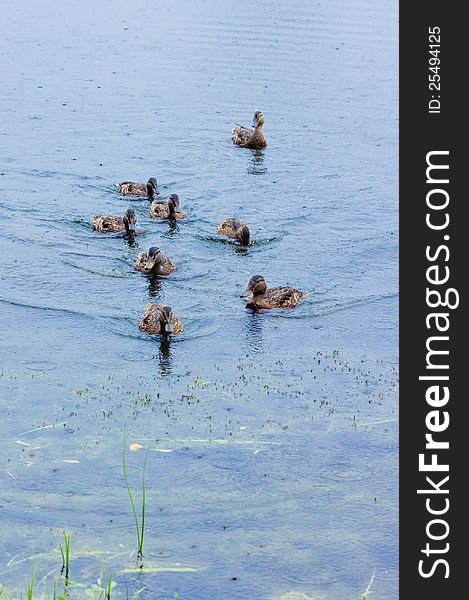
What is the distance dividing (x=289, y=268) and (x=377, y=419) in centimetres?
390

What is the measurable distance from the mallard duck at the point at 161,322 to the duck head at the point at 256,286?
42.4 inches

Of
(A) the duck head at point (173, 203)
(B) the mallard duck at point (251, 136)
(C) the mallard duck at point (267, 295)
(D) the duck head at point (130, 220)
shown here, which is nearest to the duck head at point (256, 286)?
(C) the mallard duck at point (267, 295)

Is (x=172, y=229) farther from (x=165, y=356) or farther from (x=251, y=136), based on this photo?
(x=251, y=136)

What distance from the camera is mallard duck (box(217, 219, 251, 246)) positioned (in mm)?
14078

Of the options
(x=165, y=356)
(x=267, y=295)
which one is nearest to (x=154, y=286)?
(x=267, y=295)

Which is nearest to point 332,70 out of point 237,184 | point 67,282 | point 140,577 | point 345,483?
point 237,184

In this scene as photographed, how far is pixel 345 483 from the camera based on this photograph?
9094mm

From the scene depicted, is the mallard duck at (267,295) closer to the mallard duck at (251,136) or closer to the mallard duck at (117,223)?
the mallard duck at (117,223)

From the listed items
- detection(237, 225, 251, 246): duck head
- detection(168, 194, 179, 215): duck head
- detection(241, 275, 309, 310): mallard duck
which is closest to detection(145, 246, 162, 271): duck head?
detection(241, 275, 309, 310): mallard duck

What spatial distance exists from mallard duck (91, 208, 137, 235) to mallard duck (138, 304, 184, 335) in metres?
2.61

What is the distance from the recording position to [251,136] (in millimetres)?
18172

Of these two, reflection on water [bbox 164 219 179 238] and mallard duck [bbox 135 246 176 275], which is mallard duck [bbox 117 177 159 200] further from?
mallard duck [bbox 135 246 176 275]

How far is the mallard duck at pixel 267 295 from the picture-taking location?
12.4m

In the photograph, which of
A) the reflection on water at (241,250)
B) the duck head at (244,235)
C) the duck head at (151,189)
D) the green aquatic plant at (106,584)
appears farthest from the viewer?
the duck head at (151,189)
